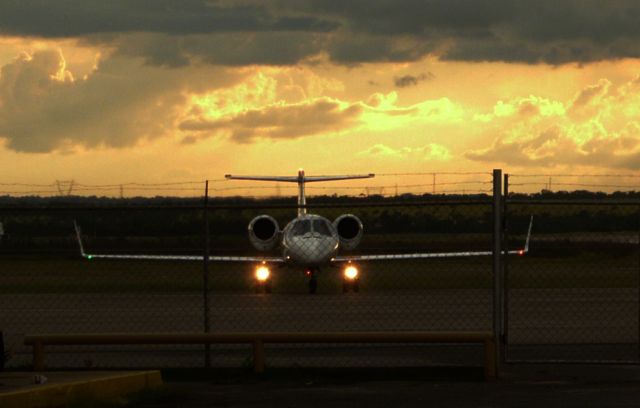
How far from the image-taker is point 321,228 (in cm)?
3294

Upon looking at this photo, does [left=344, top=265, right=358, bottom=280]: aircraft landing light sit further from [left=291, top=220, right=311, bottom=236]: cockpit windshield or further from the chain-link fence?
the chain-link fence

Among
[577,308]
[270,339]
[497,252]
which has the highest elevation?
[497,252]

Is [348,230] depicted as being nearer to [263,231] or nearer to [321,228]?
[321,228]

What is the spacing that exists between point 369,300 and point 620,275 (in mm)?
17280

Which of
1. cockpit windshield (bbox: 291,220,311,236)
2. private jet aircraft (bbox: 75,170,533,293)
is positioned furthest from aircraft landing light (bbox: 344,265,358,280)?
cockpit windshield (bbox: 291,220,311,236)

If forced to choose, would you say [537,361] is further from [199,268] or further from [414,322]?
[199,268]

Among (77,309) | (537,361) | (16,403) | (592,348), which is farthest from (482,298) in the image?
(16,403)

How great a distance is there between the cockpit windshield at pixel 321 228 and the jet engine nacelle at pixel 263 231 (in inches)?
43.3

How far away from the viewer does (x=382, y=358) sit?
48.7 feet

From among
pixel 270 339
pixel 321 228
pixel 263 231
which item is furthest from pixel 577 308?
pixel 270 339

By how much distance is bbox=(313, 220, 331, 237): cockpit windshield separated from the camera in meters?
32.8

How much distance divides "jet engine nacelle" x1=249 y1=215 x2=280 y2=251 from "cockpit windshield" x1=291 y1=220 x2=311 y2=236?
0.51 meters

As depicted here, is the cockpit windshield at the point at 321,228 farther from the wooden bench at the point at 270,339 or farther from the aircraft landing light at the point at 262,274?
the wooden bench at the point at 270,339

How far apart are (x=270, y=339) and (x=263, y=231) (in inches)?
821
